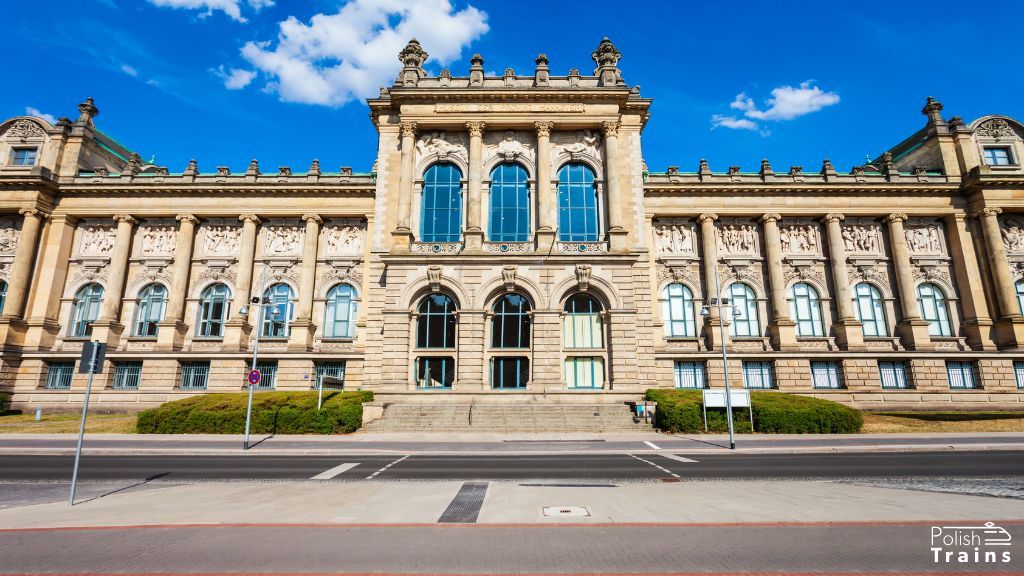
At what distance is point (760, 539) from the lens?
22.2 feet

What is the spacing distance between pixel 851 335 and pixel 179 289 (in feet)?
181

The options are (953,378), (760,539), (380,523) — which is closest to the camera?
(760,539)

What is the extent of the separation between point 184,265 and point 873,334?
58251mm

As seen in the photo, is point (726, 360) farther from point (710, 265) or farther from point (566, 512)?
point (566, 512)

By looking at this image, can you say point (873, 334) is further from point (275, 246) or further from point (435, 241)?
point (275, 246)

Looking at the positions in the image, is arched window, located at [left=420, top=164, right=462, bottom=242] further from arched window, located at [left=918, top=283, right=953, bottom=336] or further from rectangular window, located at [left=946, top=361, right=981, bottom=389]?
rectangular window, located at [left=946, top=361, right=981, bottom=389]

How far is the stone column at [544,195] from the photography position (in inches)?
1270

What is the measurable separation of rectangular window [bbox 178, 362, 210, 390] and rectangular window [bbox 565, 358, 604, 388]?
95.7 ft

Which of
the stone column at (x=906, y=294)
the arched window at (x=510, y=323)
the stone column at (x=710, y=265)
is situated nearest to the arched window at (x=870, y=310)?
the stone column at (x=906, y=294)

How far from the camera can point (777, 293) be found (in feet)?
131

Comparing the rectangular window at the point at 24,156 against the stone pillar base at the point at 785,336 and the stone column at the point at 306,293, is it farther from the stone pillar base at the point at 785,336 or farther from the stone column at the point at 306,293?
the stone pillar base at the point at 785,336

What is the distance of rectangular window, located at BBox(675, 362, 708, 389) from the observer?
3869 cm

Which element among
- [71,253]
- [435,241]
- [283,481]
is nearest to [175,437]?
[283,481]

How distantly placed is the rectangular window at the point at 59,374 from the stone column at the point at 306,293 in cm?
1747
